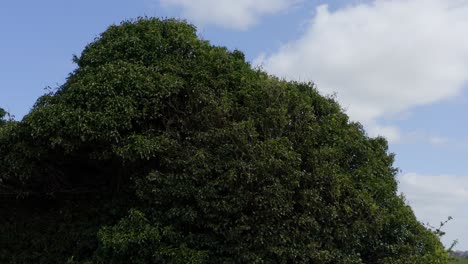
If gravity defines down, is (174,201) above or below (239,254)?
above

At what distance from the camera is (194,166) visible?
856 centimetres

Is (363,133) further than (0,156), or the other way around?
(363,133)

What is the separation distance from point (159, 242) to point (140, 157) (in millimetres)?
1292

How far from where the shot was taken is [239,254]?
8281 mm

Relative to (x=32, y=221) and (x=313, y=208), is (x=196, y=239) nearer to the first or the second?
(x=313, y=208)

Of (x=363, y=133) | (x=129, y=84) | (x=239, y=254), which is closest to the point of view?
(x=239, y=254)

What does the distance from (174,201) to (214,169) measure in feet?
2.60

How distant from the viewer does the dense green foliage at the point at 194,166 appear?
8312 mm

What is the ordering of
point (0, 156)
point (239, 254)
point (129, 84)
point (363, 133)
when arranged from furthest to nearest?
point (363, 133) → point (0, 156) → point (129, 84) → point (239, 254)

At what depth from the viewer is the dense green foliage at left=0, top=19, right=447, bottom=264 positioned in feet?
27.3

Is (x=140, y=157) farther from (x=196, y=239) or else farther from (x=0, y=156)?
(x=0, y=156)

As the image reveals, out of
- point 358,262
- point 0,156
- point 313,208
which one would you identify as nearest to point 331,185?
point 313,208

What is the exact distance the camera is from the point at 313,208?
843cm

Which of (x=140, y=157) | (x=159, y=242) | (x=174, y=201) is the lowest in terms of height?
(x=159, y=242)
